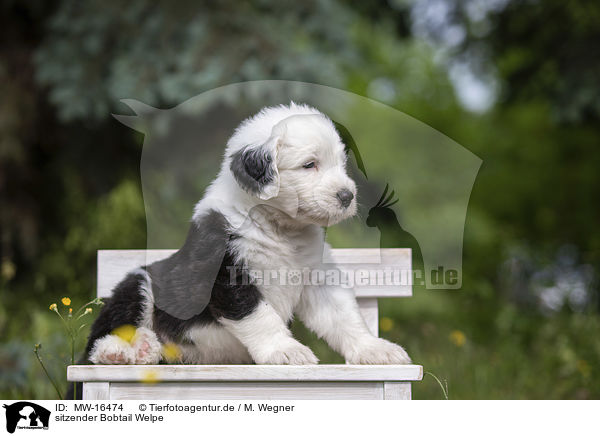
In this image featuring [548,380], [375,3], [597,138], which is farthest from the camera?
[597,138]

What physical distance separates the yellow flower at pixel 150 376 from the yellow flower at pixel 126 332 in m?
0.18

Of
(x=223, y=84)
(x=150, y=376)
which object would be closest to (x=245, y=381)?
(x=150, y=376)

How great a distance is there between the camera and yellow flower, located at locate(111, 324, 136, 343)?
2171mm

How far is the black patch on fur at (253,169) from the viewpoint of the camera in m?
1.94

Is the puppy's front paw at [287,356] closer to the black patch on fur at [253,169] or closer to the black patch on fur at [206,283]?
the black patch on fur at [206,283]

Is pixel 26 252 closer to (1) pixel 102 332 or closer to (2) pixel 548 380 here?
(1) pixel 102 332

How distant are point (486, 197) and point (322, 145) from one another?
9.13 m

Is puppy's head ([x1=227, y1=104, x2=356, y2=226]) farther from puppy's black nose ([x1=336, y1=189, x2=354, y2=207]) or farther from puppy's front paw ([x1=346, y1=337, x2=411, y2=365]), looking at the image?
puppy's front paw ([x1=346, y1=337, x2=411, y2=365])

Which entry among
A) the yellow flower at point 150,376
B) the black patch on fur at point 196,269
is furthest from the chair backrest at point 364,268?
the yellow flower at point 150,376

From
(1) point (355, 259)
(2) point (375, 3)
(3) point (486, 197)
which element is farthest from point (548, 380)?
(3) point (486, 197)

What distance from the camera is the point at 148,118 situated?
2287 mm
